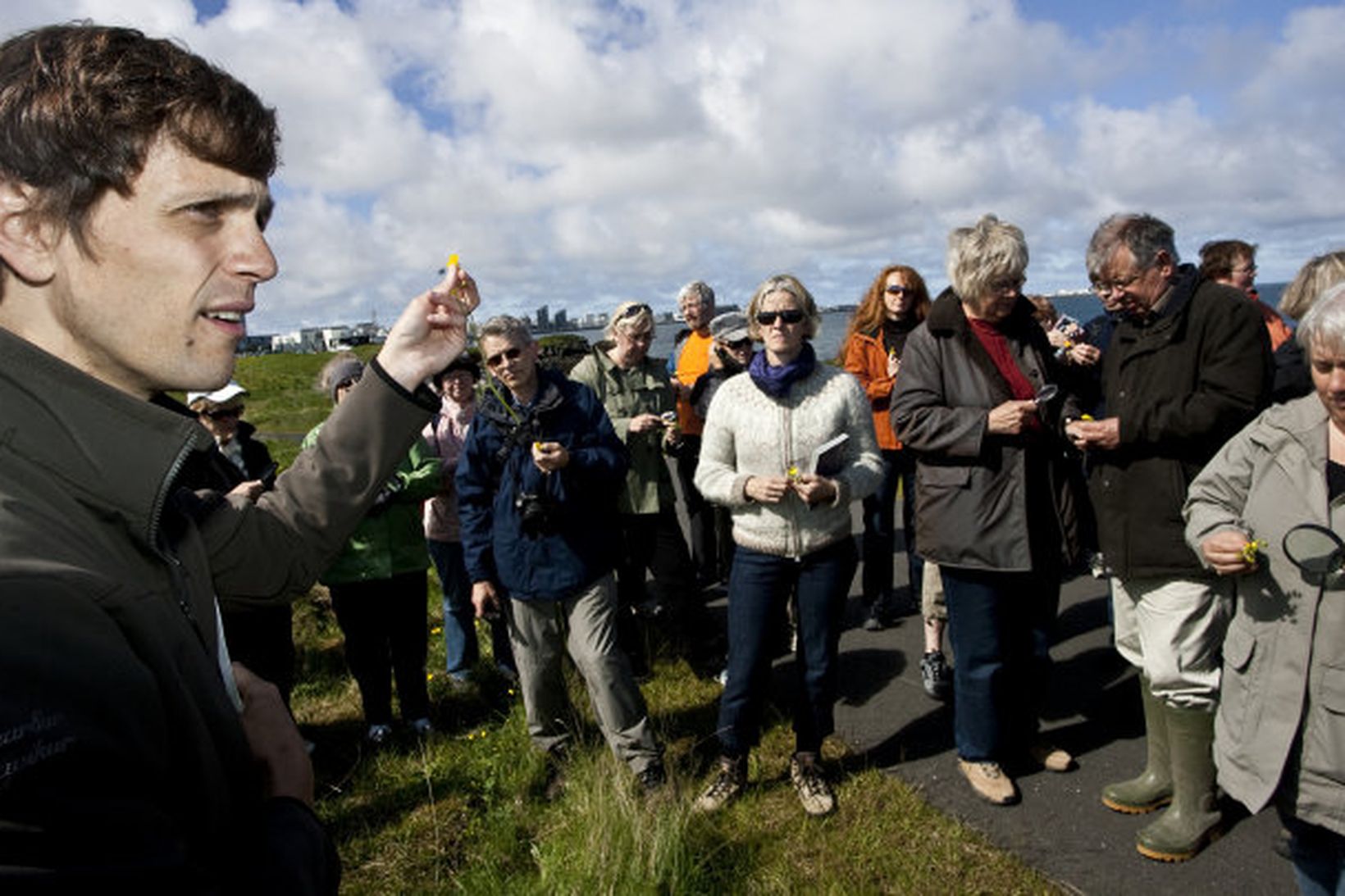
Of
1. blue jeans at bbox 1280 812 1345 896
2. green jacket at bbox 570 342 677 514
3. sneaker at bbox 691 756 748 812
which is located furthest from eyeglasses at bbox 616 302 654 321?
blue jeans at bbox 1280 812 1345 896

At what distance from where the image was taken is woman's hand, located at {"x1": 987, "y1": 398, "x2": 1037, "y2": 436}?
11.2ft

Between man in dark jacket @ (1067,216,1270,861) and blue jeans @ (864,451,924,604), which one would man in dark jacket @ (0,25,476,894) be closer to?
man in dark jacket @ (1067,216,1270,861)

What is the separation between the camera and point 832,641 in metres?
3.76

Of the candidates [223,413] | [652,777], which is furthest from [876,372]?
[223,413]

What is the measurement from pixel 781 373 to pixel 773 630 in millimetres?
1179

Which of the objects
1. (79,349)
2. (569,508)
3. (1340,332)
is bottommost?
(569,508)

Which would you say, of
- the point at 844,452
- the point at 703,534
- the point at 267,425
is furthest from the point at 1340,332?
the point at 267,425

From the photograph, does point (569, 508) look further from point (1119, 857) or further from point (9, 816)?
point (9, 816)

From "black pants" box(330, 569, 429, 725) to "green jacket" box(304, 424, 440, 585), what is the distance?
12cm

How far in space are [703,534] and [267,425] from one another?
889 inches

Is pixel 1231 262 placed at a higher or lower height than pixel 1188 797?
higher

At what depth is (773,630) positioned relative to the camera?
3775 millimetres

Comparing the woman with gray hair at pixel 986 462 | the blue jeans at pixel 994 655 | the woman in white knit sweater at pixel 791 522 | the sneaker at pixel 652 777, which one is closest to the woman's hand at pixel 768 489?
the woman in white knit sweater at pixel 791 522

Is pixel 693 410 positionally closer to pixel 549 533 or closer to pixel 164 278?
pixel 549 533
